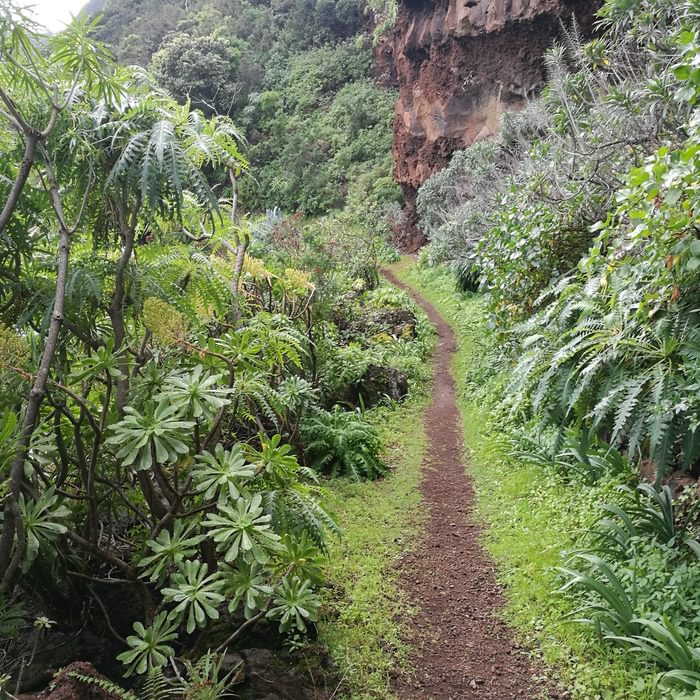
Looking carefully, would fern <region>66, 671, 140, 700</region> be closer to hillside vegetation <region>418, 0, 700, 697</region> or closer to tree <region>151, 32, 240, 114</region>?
hillside vegetation <region>418, 0, 700, 697</region>

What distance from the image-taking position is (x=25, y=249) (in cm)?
267

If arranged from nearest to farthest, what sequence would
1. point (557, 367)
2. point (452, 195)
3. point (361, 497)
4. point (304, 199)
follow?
1. point (557, 367)
2. point (361, 497)
3. point (452, 195)
4. point (304, 199)

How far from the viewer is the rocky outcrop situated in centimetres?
1720

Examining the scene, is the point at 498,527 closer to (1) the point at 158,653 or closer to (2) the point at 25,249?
(1) the point at 158,653

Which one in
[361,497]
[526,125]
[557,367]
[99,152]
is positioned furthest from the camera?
[526,125]

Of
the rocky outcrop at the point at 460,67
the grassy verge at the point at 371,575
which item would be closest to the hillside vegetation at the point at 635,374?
the grassy verge at the point at 371,575

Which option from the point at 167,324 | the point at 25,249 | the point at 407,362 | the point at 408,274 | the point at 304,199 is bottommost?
the point at 407,362

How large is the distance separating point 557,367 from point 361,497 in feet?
8.82

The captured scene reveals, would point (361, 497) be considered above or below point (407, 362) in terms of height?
below

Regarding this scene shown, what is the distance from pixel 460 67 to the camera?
795 inches

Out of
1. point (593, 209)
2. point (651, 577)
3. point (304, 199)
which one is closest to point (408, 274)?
point (304, 199)

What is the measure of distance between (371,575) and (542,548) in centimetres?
140

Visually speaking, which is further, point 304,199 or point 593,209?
point 304,199

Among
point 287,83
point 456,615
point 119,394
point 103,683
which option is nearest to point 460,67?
point 287,83
